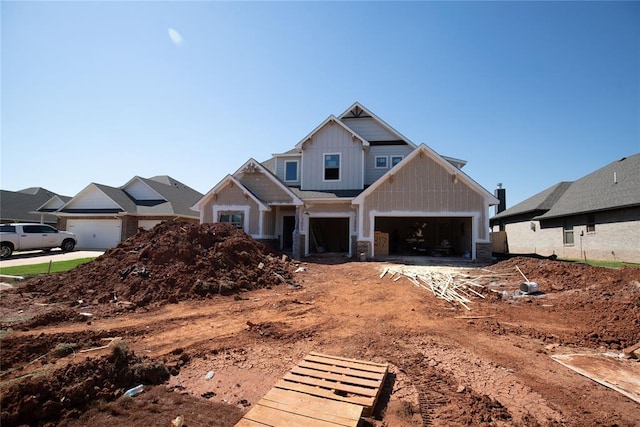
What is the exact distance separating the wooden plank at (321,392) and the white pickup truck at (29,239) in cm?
2239

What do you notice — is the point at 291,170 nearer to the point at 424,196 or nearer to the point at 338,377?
the point at 424,196

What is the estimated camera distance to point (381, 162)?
69.5 ft

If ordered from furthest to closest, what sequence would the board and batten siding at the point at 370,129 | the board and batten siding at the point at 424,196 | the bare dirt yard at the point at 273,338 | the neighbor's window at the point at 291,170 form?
the neighbor's window at the point at 291,170
the board and batten siding at the point at 370,129
the board and batten siding at the point at 424,196
the bare dirt yard at the point at 273,338

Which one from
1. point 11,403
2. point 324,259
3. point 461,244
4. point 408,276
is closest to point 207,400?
point 11,403

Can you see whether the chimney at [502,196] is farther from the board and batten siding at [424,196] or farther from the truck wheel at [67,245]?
the truck wheel at [67,245]

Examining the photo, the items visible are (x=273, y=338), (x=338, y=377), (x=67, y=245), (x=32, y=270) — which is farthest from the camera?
(x=67, y=245)

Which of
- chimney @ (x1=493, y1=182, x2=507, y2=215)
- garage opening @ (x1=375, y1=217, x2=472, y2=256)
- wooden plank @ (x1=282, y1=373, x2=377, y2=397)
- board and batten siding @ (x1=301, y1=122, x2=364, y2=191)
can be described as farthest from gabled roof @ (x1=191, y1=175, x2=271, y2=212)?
chimney @ (x1=493, y1=182, x2=507, y2=215)

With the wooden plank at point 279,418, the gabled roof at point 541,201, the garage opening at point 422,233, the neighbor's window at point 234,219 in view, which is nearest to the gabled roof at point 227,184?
the neighbor's window at point 234,219

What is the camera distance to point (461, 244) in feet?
67.8

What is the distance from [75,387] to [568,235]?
25841mm

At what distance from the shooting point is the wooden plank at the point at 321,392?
3.80 m

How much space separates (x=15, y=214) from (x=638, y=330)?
4337cm

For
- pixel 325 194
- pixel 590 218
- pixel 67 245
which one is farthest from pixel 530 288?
pixel 67 245

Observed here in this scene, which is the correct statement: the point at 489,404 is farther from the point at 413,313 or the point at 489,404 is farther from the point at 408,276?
the point at 408,276
